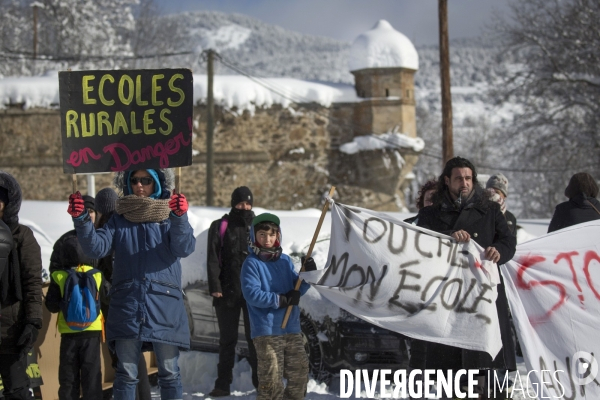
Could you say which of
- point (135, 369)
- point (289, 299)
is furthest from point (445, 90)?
point (135, 369)

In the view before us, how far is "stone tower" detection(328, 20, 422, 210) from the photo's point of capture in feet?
77.7

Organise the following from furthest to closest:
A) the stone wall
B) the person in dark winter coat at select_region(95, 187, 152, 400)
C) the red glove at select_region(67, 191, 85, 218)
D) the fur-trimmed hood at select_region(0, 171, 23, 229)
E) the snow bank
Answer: the stone wall, the snow bank, the person in dark winter coat at select_region(95, 187, 152, 400), the fur-trimmed hood at select_region(0, 171, 23, 229), the red glove at select_region(67, 191, 85, 218)

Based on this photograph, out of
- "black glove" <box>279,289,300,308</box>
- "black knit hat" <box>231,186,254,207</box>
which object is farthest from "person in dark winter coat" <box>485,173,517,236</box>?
"black glove" <box>279,289,300,308</box>

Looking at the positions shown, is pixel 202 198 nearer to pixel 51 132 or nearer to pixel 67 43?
pixel 51 132

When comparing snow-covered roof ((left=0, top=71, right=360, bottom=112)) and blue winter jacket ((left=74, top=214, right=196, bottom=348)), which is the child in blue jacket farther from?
snow-covered roof ((left=0, top=71, right=360, bottom=112))

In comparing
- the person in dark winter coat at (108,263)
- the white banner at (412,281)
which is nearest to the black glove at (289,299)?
the white banner at (412,281)

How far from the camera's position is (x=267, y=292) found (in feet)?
16.5

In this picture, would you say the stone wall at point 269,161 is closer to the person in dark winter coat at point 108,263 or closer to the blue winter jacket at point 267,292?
the person in dark winter coat at point 108,263

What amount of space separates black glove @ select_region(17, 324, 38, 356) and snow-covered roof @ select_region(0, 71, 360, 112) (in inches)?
729

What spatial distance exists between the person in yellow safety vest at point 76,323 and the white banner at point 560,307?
281 centimetres

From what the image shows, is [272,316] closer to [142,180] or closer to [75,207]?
[142,180]

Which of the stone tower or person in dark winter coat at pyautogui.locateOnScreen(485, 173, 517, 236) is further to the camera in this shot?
the stone tower

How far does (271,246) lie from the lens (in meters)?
5.16

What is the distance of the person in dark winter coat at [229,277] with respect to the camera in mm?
6316
